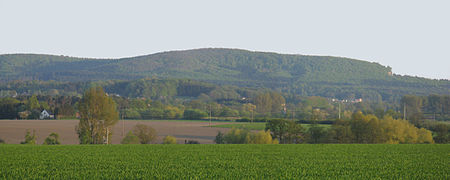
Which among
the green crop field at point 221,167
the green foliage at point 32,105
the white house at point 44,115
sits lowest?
the white house at point 44,115

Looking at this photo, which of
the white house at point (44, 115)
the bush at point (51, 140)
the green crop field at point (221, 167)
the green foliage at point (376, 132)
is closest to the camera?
the green crop field at point (221, 167)

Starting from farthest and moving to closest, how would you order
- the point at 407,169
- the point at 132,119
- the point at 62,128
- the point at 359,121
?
the point at 132,119, the point at 62,128, the point at 359,121, the point at 407,169

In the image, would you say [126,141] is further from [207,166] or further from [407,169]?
[407,169]

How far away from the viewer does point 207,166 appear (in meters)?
26.1

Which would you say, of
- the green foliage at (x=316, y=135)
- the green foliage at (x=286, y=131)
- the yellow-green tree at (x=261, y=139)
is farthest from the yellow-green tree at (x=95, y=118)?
the green foliage at (x=316, y=135)

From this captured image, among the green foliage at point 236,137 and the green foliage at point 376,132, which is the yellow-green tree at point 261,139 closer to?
the green foliage at point 236,137

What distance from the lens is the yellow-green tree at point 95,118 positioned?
61.1 meters

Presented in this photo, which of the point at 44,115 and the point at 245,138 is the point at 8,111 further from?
the point at 245,138

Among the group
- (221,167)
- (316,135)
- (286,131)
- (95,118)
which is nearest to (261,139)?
(286,131)

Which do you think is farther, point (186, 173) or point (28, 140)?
point (28, 140)

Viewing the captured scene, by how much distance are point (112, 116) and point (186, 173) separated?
42.0m

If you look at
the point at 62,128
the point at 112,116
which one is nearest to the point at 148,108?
the point at 62,128

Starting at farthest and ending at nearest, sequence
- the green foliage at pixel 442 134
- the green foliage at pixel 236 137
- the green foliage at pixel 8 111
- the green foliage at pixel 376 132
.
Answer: the green foliage at pixel 8 111, the green foliage at pixel 442 134, the green foliage at pixel 236 137, the green foliage at pixel 376 132

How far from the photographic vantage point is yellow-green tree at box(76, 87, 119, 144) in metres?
61.1
